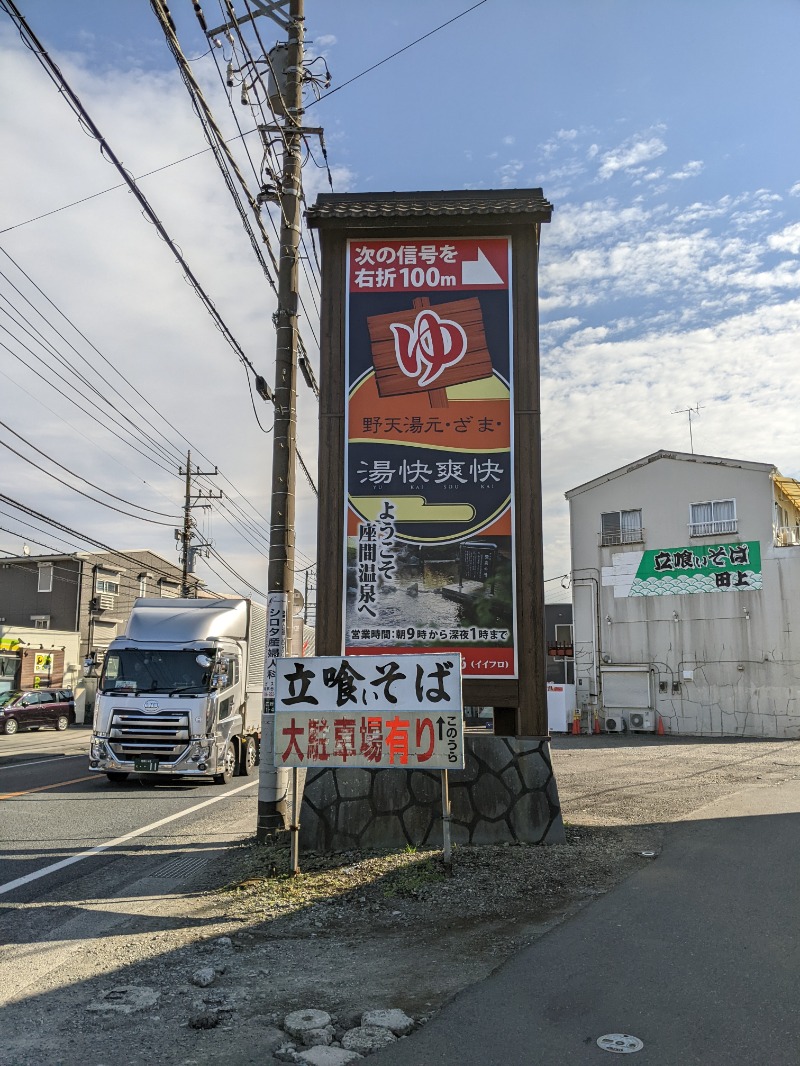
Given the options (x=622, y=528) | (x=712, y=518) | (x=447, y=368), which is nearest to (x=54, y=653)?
(x=622, y=528)

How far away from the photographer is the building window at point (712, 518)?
31344mm

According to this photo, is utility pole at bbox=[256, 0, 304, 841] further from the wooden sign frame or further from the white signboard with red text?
the white signboard with red text

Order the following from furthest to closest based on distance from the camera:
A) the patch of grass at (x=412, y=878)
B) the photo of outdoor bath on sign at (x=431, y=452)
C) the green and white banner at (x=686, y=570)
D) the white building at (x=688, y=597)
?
the green and white banner at (x=686, y=570)
the white building at (x=688, y=597)
the photo of outdoor bath on sign at (x=431, y=452)
the patch of grass at (x=412, y=878)

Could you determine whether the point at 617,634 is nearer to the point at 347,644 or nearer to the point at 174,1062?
the point at 347,644

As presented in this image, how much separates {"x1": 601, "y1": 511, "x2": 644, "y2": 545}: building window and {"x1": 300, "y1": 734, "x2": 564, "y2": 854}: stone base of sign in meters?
24.8

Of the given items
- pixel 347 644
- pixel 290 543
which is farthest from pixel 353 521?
pixel 347 644

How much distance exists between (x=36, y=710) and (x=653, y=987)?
3413cm

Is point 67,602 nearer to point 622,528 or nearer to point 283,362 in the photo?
point 622,528

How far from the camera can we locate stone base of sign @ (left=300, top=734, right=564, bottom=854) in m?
9.49

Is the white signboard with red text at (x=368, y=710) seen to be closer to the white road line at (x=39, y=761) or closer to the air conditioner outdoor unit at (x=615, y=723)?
the white road line at (x=39, y=761)

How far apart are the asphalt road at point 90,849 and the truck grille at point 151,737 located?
2.31 ft

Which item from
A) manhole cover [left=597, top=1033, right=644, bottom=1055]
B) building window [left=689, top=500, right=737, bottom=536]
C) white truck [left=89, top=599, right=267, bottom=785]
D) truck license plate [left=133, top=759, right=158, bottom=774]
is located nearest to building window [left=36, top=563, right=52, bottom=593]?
white truck [left=89, top=599, right=267, bottom=785]

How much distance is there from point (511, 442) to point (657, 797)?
6770mm

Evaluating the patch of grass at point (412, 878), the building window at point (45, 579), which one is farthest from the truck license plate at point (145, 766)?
the building window at point (45, 579)
